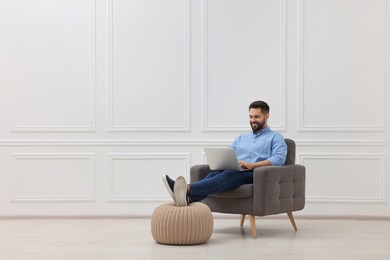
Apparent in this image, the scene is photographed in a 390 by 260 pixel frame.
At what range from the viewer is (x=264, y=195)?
5750 mm

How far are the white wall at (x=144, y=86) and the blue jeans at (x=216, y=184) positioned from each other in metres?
1.43

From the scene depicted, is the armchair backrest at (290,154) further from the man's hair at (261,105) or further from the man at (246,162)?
the man's hair at (261,105)

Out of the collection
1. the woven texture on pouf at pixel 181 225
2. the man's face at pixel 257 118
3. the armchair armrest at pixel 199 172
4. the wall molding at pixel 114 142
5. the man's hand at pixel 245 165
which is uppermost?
the man's face at pixel 257 118

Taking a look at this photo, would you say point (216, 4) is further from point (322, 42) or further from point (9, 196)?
point (9, 196)

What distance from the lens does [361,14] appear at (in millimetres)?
7176

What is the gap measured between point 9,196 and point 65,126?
88cm

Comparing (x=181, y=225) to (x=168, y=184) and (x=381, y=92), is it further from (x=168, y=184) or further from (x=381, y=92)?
(x=381, y=92)

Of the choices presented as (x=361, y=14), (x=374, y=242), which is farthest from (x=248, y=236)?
(x=361, y=14)

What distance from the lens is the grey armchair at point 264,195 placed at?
5754mm

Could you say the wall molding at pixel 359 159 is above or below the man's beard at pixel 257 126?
below

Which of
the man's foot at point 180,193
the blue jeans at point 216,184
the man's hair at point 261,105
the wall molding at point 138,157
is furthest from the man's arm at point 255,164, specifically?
the wall molding at point 138,157

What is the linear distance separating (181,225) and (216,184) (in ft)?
1.90

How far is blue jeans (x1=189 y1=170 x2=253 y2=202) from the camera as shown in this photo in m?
5.71

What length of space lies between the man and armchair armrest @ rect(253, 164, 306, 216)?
128mm
